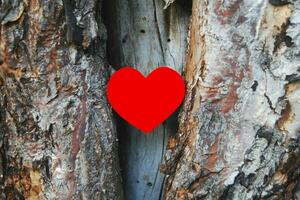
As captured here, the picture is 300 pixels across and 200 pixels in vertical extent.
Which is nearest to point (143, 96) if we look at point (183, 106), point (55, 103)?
point (183, 106)

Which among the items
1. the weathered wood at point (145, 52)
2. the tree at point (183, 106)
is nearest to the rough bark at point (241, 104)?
the tree at point (183, 106)

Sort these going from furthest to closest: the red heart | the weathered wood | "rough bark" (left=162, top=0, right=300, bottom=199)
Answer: the weathered wood
the red heart
"rough bark" (left=162, top=0, right=300, bottom=199)

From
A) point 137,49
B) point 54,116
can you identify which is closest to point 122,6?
point 137,49

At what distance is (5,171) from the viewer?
4.52 feet

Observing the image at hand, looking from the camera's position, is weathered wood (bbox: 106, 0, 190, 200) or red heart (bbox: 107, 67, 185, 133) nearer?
red heart (bbox: 107, 67, 185, 133)

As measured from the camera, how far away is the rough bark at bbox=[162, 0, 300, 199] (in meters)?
1.20

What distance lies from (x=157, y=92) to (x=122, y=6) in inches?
11.6

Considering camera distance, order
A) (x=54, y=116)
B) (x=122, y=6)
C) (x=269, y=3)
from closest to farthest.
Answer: (x=269, y=3)
(x=54, y=116)
(x=122, y=6)

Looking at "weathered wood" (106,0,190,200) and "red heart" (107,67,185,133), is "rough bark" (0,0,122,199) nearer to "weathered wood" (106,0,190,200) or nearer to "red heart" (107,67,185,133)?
"red heart" (107,67,185,133)

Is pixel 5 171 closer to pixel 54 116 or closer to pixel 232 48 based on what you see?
pixel 54 116

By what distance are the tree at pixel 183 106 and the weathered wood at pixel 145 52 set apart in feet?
0.31

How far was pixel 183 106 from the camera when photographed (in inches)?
52.9

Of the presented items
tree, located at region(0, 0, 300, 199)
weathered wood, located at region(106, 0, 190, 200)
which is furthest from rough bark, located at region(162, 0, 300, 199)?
weathered wood, located at region(106, 0, 190, 200)

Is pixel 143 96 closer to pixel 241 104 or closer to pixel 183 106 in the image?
pixel 183 106
